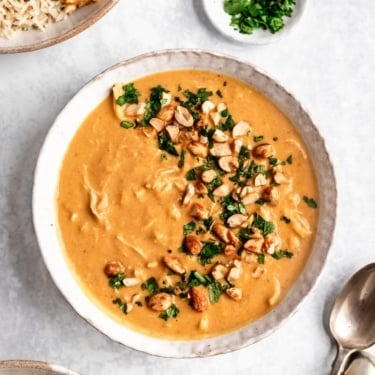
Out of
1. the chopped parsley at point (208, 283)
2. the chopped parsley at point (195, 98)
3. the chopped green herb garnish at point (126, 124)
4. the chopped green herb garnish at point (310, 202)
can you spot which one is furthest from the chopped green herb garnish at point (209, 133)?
the chopped parsley at point (208, 283)

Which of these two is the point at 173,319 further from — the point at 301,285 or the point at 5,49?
the point at 5,49

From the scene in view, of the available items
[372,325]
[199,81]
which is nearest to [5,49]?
[199,81]

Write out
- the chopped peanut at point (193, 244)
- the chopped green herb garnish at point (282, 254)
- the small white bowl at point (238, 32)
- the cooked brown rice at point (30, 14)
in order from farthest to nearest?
1. the small white bowl at point (238, 32)
2. the cooked brown rice at point (30, 14)
3. the chopped green herb garnish at point (282, 254)
4. the chopped peanut at point (193, 244)

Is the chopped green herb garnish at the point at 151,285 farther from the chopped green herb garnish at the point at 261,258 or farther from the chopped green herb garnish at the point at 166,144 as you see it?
the chopped green herb garnish at the point at 166,144

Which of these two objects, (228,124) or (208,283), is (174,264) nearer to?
(208,283)

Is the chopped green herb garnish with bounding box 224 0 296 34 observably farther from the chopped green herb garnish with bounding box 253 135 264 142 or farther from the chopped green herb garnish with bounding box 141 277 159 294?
the chopped green herb garnish with bounding box 141 277 159 294

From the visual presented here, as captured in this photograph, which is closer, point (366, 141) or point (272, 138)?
point (272, 138)

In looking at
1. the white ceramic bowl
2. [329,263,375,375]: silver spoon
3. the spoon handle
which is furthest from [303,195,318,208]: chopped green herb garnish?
the white ceramic bowl
